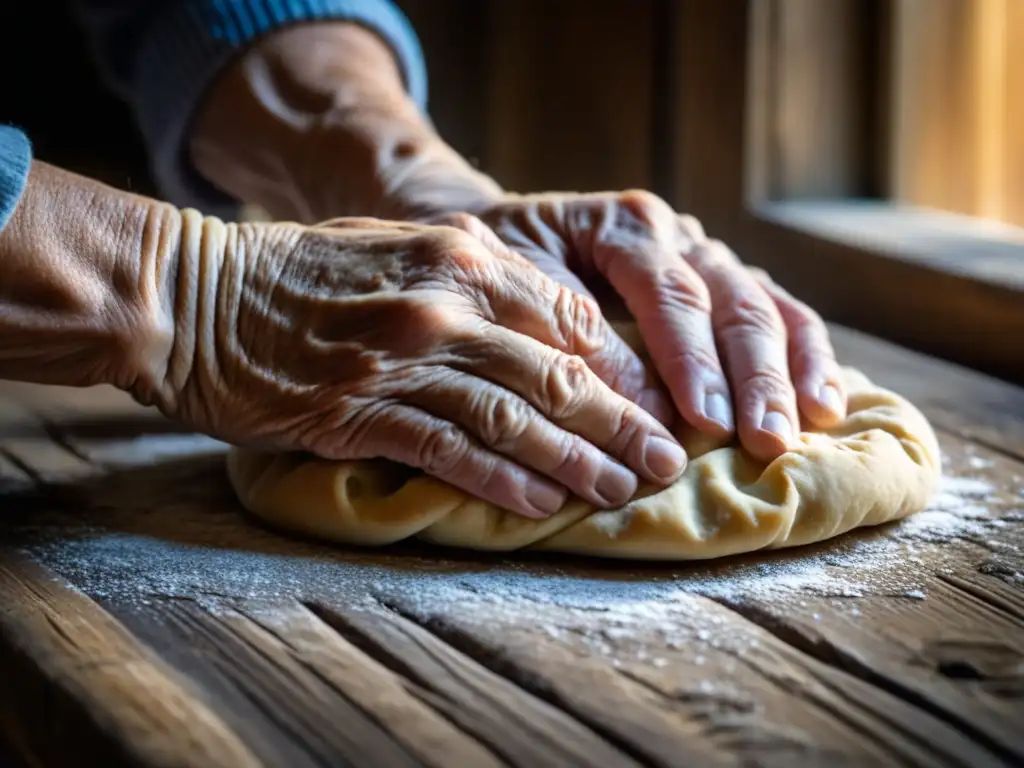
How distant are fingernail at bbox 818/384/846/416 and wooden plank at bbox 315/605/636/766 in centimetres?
56

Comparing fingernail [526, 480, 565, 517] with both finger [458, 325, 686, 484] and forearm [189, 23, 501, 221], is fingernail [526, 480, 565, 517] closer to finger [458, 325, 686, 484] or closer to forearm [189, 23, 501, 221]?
finger [458, 325, 686, 484]

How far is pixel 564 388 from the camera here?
125 centimetres

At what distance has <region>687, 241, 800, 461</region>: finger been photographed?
131 centimetres

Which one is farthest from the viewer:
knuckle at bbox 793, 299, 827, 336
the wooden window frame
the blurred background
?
the blurred background

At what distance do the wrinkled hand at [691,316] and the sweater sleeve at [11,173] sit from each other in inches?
22.0

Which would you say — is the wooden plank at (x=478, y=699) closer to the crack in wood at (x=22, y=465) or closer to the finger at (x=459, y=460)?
the finger at (x=459, y=460)

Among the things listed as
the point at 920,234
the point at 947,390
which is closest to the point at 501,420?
the point at 947,390

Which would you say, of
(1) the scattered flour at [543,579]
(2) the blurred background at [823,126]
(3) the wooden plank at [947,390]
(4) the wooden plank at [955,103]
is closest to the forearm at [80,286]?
(1) the scattered flour at [543,579]

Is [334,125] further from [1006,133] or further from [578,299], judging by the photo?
[1006,133]

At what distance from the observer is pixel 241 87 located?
6.27 ft

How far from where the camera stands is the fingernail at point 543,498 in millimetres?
1236

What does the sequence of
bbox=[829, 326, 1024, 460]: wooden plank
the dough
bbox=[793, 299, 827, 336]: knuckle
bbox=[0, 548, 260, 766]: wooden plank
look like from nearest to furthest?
bbox=[0, 548, 260, 766]: wooden plank, the dough, bbox=[793, 299, 827, 336]: knuckle, bbox=[829, 326, 1024, 460]: wooden plank

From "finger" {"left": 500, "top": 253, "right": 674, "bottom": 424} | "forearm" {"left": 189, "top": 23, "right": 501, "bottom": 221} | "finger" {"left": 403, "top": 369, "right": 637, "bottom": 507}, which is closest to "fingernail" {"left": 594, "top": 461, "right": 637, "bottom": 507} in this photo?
"finger" {"left": 403, "top": 369, "right": 637, "bottom": 507}

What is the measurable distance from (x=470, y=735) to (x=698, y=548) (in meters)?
0.38
